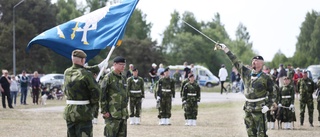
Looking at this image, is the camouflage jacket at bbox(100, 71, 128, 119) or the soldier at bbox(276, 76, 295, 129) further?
the soldier at bbox(276, 76, 295, 129)

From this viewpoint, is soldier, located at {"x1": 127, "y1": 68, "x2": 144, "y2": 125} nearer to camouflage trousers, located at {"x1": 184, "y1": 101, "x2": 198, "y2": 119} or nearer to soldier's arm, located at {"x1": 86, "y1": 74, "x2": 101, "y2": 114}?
camouflage trousers, located at {"x1": 184, "y1": 101, "x2": 198, "y2": 119}

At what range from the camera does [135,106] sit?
75.9ft

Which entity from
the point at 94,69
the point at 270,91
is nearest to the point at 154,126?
the point at 270,91

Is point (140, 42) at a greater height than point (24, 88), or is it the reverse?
point (140, 42)

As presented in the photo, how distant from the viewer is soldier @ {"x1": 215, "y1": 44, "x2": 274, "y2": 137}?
13781 millimetres

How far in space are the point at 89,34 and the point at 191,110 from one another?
35.9 feet

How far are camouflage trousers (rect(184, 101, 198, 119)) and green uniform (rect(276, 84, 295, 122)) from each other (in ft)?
10.3

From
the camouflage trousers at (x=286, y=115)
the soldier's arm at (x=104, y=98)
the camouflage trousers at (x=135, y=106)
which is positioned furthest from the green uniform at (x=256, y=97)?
the camouflage trousers at (x=135, y=106)

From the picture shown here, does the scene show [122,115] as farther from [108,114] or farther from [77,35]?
[77,35]

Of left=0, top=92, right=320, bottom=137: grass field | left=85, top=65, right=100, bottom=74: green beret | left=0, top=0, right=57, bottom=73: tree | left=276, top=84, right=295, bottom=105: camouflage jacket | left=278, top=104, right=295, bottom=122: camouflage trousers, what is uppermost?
left=0, top=0, right=57, bottom=73: tree

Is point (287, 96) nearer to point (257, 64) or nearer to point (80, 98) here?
point (257, 64)

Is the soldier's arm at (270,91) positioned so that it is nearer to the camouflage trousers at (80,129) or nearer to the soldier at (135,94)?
the camouflage trousers at (80,129)

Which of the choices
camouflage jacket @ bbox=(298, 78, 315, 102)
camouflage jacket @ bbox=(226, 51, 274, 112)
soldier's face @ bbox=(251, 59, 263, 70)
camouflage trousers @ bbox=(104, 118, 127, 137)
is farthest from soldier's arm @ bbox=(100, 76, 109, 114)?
camouflage jacket @ bbox=(298, 78, 315, 102)

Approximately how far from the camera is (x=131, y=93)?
22969 mm
